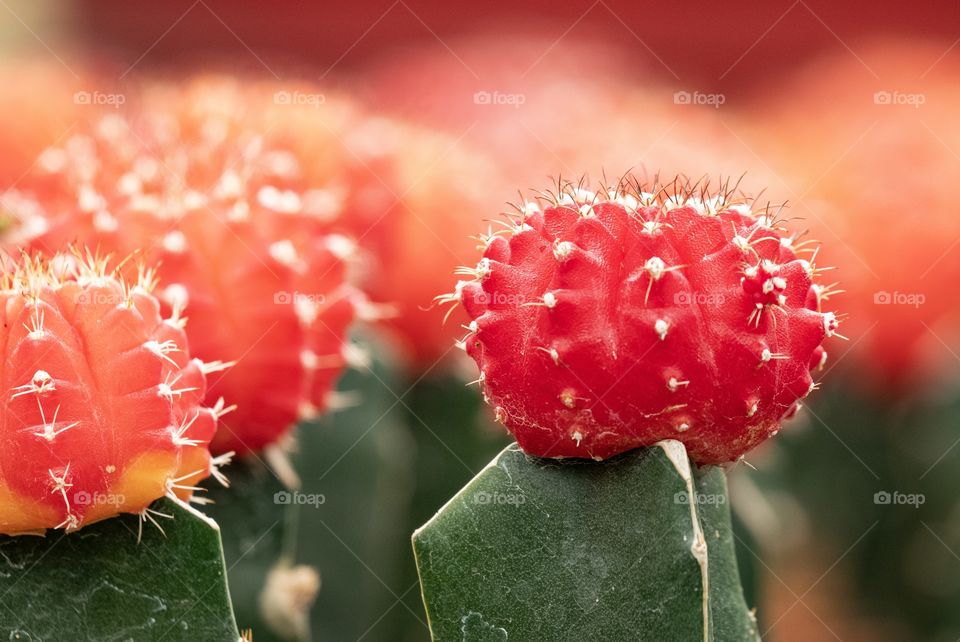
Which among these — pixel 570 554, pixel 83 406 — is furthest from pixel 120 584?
pixel 570 554

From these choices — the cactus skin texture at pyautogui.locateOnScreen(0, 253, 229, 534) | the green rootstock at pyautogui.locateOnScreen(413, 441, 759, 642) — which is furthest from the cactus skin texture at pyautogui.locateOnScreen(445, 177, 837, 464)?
the cactus skin texture at pyautogui.locateOnScreen(0, 253, 229, 534)

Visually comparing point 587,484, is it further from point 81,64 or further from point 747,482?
point 81,64

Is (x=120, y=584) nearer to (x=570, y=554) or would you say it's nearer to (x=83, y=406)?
(x=83, y=406)

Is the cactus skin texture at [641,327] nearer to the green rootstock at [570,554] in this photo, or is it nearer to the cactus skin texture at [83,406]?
the green rootstock at [570,554]

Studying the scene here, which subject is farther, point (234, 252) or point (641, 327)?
point (234, 252)

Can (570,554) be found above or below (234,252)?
below

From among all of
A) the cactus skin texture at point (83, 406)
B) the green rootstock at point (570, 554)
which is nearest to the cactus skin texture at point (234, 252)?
the cactus skin texture at point (83, 406)
